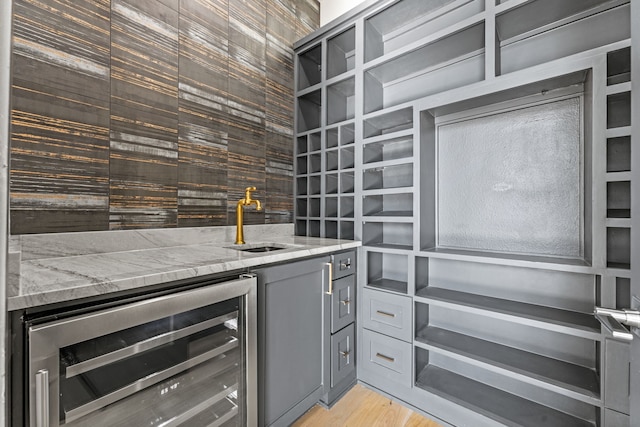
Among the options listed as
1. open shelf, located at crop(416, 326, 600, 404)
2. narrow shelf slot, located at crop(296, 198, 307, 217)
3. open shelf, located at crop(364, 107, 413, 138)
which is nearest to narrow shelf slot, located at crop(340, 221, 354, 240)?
narrow shelf slot, located at crop(296, 198, 307, 217)

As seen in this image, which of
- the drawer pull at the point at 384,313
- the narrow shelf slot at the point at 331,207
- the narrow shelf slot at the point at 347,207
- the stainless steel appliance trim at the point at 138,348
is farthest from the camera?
the narrow shelf slot at the point at 331,207

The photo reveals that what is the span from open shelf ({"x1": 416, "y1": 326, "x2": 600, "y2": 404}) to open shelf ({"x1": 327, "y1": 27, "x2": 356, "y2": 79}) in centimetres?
204

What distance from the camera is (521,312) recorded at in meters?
1.51

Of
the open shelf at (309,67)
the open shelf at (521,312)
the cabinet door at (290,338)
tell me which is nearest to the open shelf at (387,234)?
the open shelf at (521,312)

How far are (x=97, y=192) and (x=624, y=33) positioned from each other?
2738mm

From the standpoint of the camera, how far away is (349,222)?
91.2 inches

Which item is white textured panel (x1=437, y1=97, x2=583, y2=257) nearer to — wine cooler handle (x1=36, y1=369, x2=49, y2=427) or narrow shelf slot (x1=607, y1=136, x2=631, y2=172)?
narrow shelf slot (x1=607, y1=136, x2=631, y2=172)

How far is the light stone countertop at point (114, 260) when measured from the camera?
0.81m

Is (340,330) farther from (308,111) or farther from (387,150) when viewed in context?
(308,111)

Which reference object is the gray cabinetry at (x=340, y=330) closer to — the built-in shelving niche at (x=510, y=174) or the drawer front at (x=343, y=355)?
the drawer front at (x=343, y=355)

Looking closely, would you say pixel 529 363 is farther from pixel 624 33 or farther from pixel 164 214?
pixel 164 214

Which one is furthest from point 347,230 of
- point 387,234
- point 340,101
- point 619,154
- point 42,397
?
point 42,397

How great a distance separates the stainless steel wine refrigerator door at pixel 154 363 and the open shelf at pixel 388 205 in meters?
1.14

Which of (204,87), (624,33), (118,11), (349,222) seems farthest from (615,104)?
(118,11)
